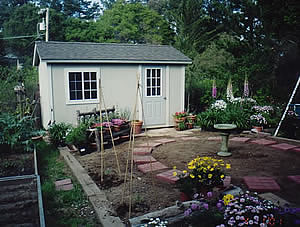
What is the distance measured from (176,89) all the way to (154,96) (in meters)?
0.92

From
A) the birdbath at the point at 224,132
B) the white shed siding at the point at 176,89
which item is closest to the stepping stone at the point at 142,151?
the birdbath at the point at 224,132

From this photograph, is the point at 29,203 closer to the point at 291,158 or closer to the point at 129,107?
the point at 291,158

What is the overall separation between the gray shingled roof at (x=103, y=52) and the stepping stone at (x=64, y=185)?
13.8ft

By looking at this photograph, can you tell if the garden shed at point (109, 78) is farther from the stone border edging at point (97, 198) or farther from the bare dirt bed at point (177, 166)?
the stone border edging at point (97, 198)

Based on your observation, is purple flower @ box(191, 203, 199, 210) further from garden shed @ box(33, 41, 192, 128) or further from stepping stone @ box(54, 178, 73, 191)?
garden shed @ box(33, 41, 192, 128)

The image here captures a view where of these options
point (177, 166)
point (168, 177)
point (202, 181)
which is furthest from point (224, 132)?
point (202, 181)

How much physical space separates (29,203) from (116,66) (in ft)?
20.1

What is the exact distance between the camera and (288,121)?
25.4 feet

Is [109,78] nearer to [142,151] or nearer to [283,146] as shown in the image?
[142,151]

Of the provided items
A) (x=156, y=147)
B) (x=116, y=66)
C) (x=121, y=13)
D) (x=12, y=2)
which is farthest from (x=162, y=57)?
(x=12, y=2)

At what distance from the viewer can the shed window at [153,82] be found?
9.44 metres

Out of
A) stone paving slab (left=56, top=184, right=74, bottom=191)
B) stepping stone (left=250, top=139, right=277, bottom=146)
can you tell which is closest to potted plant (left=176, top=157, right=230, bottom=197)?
stone paving slab (left=56, top=184, right=74, bottom=191)

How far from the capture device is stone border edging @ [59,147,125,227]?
3156 mm

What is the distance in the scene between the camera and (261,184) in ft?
13.6
